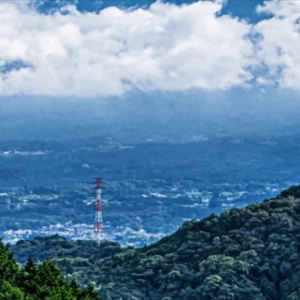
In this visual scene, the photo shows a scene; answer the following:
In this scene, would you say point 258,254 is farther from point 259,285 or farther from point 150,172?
point 150,172

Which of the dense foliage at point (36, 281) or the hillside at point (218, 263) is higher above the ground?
the hillside at point (218, 263)

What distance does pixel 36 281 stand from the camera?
21.8 metres

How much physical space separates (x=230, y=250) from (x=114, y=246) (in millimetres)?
13785

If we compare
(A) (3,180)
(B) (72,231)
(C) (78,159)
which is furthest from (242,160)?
(B) (72,231)

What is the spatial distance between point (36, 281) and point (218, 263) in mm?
16293

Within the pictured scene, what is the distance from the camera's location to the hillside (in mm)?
36303

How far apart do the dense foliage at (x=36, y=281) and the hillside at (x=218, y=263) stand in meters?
13.7

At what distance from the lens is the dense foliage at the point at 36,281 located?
823 inches

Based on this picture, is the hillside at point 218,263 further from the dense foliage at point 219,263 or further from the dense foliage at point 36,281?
the dense foliage at point 36,281

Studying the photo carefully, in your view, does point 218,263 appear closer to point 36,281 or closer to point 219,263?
point 219,263

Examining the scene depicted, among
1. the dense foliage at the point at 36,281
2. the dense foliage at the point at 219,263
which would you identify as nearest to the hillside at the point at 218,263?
the dense foliage at the point at 219,263

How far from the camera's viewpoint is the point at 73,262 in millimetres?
43500

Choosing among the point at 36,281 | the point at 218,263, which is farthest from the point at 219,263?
the point at 36,281

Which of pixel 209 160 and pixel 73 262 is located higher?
pixel 209 160
